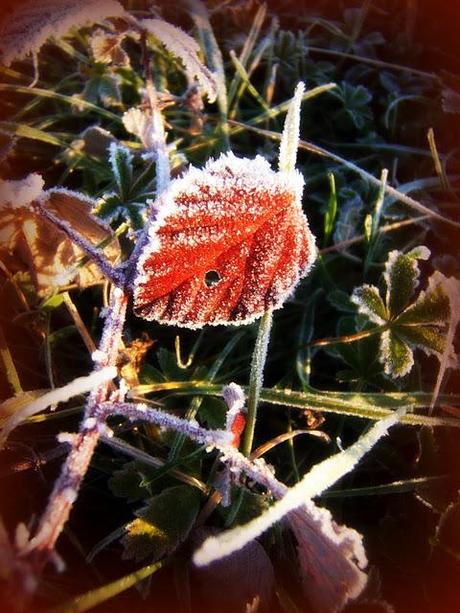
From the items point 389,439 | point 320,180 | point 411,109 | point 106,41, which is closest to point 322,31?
point 411,109

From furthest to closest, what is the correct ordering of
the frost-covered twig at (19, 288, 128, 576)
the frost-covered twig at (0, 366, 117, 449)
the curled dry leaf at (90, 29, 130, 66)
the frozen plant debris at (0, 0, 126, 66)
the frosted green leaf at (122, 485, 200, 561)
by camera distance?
the curled dry leaf at (90, 29, 130, 66)
the frozen plant debris at (0, 0, 126, 66)
the frosted green leaf at (122, 485, 200, 561)
the frost-covered twig at (0, 366, 117, 449)
the frost-covered twig at (19, 288, 128, 576)

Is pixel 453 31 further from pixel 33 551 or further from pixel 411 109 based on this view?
pixel 33 551

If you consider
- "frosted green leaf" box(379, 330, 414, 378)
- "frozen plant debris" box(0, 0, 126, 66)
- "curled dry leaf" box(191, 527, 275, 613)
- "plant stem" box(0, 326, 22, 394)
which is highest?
"frozen plant debris" box(0, 0, 126, 66)

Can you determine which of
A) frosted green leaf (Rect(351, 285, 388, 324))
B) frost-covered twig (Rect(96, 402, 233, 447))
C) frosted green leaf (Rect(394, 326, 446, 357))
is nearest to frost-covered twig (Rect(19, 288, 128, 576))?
frost-covered twig (Rect(96, 402, 233, 447))

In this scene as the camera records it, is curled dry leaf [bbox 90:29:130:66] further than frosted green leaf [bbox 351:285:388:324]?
Yes

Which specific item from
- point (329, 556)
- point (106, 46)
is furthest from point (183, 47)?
point (329, 556)

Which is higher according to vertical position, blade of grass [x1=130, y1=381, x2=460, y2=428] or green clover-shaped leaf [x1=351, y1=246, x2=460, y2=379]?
green clover-shaped leaf [x1=351, y1=246, x2=460, y2=379]

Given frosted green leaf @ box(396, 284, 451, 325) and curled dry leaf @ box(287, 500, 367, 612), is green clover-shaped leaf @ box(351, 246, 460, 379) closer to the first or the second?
frosted green leaf @ box(396, 284, 451, 325)

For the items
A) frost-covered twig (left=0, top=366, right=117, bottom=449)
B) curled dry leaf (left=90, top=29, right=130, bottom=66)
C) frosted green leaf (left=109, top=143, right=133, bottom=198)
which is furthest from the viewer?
curled dry leaf (left=90, top=29, right=130, bottom=66)
